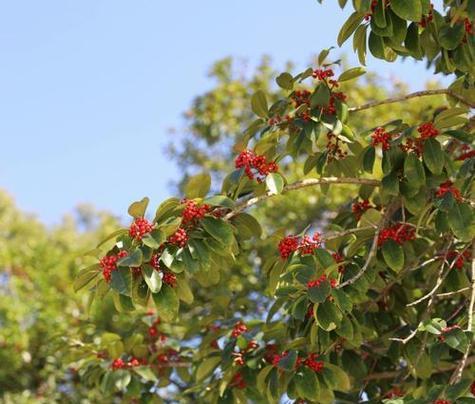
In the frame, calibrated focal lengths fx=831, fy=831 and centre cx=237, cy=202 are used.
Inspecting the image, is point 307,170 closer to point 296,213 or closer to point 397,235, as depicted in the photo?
point 397,235

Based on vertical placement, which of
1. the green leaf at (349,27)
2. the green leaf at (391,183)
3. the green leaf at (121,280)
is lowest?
the green leaf at (391,183)

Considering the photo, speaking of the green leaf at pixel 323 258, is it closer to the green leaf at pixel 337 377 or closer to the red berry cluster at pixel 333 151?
the green leaf at pixel 337 377

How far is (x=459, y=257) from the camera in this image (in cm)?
281

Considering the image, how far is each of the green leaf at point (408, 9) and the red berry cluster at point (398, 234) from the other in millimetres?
731

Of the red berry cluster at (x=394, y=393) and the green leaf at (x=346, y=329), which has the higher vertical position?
the green leaf at (x=346, y=329)

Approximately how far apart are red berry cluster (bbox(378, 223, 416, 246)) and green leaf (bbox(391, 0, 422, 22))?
0.73 metres

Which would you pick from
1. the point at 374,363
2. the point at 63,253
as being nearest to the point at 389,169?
the point at 374,363

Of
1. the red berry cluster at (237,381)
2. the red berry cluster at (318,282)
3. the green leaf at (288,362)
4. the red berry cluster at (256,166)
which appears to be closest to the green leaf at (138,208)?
the red berry cluster at (256,166)

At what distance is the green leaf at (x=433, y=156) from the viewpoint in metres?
2.65

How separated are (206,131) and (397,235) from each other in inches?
240

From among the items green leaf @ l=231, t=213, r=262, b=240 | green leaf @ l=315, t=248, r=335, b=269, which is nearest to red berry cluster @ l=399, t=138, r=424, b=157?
green leaf @ l=315, t=248, r=335, b=269

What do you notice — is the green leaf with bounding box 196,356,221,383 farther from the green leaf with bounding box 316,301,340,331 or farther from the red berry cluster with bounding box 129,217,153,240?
the red berry cluster with bounding box 129,217,153,240

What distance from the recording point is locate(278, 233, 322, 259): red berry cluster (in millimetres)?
2609

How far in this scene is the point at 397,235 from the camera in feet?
9.26
